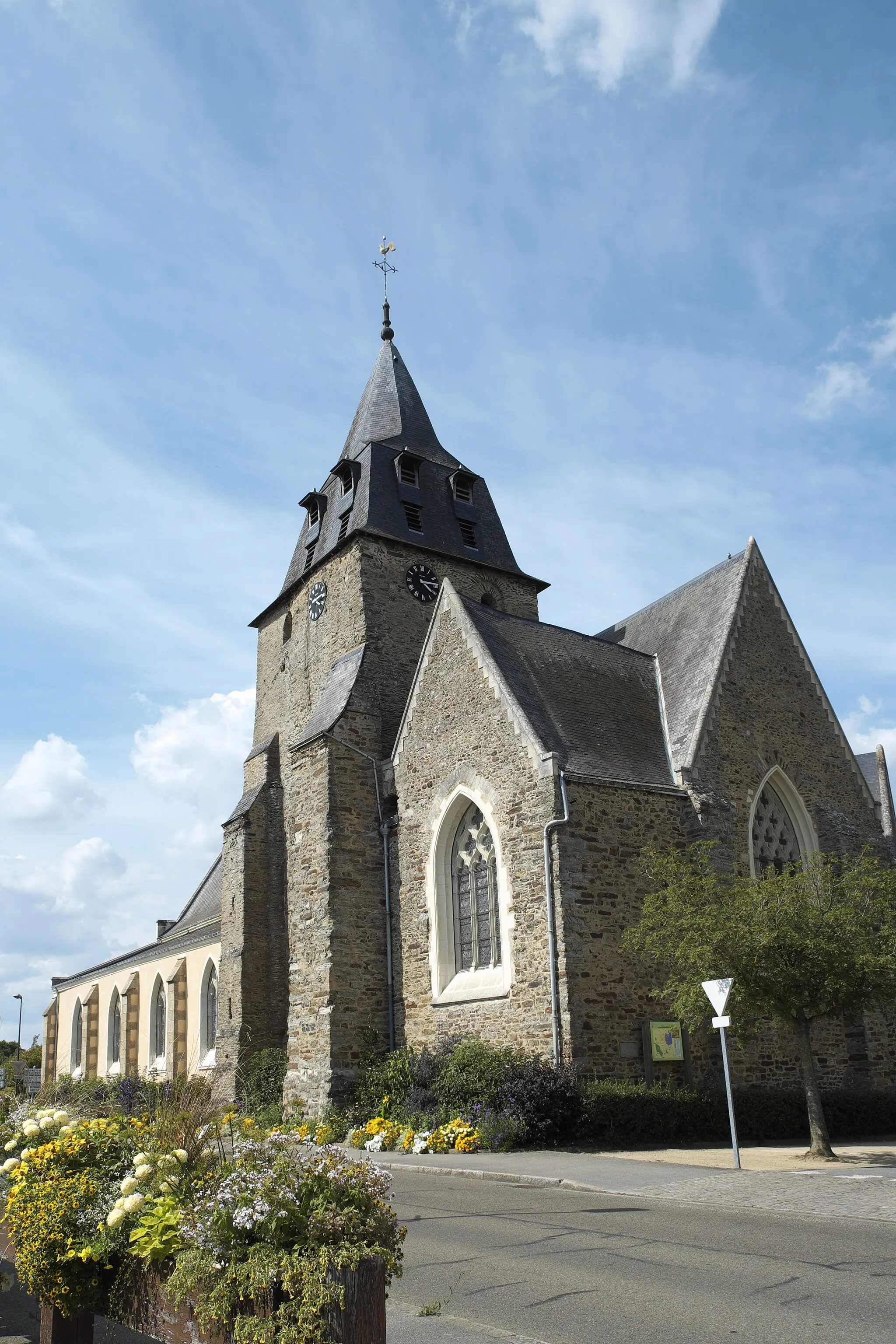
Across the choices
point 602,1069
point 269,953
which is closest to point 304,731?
point 269,953

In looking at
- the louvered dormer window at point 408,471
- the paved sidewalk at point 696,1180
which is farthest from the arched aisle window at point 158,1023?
the paved sidewalk at point 696,1180

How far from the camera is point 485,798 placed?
1889 centimetres

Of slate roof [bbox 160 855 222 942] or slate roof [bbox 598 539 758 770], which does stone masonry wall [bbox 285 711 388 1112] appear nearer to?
slate roof [bbox 598 539 758 770]

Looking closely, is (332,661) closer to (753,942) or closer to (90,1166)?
(753,942)

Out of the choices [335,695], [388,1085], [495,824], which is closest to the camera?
[495,824]

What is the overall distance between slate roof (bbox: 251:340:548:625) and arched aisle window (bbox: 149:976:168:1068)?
542 inches

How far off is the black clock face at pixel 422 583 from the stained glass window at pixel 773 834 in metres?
9.90

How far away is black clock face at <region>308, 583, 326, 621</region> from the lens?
90.9 ft

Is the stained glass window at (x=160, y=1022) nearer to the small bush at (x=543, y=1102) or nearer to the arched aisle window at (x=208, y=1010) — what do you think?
the arched aisle window at (x=208, y=1010)

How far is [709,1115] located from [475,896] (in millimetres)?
5376

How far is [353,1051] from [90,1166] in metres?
14.9

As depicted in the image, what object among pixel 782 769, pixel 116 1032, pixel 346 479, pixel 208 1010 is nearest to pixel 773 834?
pixel 782 769

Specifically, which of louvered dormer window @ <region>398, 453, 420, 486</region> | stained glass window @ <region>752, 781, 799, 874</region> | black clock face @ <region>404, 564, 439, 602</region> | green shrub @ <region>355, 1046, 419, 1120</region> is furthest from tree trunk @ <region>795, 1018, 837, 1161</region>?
louvered dormer window @ <region>398, 453, 420, 486</region>

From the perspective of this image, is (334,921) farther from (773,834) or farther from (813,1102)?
(813,1102)
